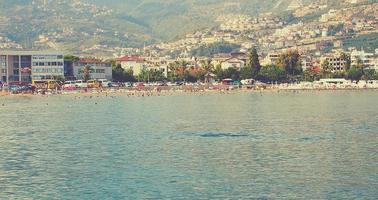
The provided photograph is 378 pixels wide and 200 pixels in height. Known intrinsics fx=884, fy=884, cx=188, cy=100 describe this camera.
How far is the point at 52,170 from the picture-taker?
38531 mm

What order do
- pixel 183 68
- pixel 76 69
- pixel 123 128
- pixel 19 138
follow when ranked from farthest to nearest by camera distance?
pixel 183 68, pixel 76 69, pixel 123 128, pixel 19 138

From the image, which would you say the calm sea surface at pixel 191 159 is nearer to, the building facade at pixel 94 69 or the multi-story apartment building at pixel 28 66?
the multi-story apartment building at pixel 28 66

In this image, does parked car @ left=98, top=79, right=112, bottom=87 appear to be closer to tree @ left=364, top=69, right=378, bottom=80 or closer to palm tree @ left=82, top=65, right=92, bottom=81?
palm tree @ left=82, top=65, right=92, bottom=81

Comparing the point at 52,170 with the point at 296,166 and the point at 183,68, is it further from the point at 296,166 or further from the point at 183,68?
the point at 183,68

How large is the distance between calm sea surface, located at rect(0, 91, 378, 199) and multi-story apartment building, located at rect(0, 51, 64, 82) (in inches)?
3171

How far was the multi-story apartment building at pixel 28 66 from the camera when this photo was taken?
14900cm

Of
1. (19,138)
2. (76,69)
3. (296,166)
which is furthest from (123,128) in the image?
(76,69)

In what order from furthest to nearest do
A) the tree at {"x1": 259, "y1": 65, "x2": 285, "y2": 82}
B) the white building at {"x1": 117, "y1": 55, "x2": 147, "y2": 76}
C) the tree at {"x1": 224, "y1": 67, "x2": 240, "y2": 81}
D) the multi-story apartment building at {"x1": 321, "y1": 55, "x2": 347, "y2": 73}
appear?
the white building at {"x1": 117, "y1": 55, "x2": 147, "y2": 76}
the multi-story apartment building at {"x1": 321, "y1": 55, "x2": 347, "y2": 73}
the tree at {"x1": 224, "y1": 67, "x2": 240, "y2": 81}
the tree at {"x1": 259, "y1": 65, "x2": 285, "y2": 82}

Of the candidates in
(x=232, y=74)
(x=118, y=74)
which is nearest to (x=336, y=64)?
(x=232, y=74)

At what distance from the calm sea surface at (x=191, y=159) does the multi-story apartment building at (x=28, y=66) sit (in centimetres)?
8055

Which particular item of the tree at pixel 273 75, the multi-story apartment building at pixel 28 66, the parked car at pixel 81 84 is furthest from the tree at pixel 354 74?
A: the multi-story apartment building at pixel 28 66

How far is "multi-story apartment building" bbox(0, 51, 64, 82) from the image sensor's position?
149 meters

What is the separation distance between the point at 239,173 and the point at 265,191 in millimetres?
4201

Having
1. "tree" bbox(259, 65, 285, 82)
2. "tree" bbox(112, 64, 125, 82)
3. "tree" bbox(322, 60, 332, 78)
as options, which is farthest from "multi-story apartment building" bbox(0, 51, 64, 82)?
"tree" bbox(322, 60, 332, 78)
